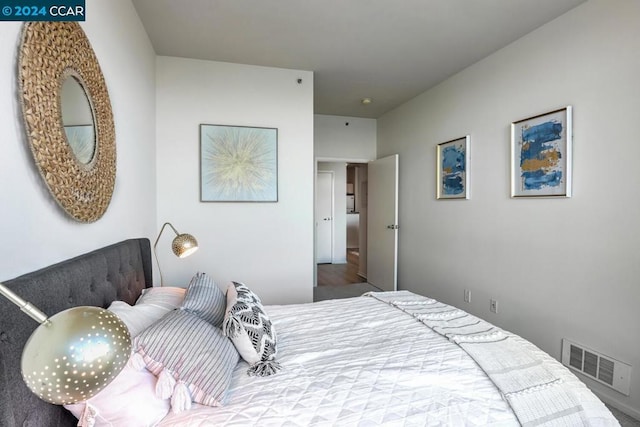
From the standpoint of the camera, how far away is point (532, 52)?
2537 millimetres

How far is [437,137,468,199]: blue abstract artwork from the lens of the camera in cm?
327

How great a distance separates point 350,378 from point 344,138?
13.6 feet

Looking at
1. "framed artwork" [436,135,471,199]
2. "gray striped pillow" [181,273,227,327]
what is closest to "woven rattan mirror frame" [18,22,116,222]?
"gray striped pillow" [181,273,227,327]

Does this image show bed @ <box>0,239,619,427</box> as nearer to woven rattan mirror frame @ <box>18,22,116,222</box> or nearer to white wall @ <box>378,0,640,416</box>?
woven rattan mirror frame @ <box>18,22,116,222</box>

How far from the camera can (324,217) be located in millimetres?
7148

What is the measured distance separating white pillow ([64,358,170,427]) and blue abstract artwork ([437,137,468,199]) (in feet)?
10.2

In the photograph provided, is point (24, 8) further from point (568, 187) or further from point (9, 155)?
point (568, 187)

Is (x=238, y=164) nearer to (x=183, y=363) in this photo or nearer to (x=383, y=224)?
(x=183, y=363)

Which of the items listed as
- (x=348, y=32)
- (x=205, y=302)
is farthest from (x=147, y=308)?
(x=348, y=32)

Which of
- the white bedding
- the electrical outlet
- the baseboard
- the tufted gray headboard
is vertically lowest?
the baseboard

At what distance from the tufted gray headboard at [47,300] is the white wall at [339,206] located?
5745 mm

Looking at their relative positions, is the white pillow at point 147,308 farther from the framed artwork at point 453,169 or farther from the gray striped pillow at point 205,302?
the framed artwork at point 453,169

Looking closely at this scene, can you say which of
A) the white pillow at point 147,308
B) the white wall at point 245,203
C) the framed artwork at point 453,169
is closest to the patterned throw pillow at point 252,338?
the white pillow at point 147,308

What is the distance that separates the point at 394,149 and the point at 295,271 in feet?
7.89
